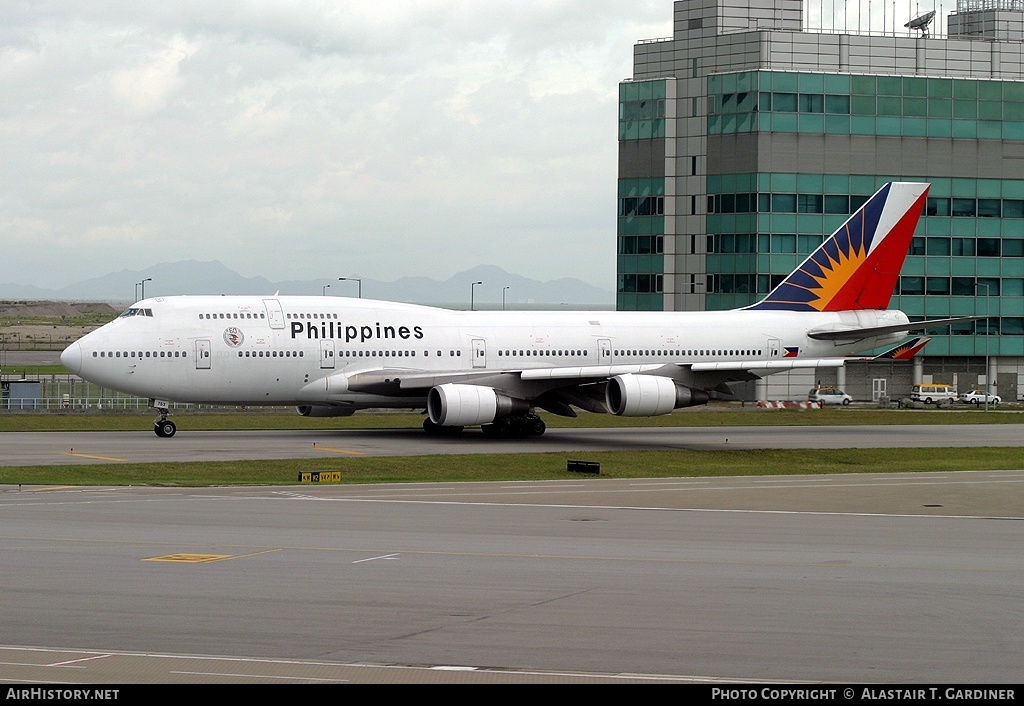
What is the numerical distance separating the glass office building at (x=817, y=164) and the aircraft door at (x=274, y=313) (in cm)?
4664

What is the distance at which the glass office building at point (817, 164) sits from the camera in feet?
290

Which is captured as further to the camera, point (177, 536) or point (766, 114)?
point (766, 114)

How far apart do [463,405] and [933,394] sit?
50.4 meters

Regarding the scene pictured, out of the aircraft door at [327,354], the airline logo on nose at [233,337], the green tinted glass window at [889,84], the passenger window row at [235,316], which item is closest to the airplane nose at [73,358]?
the passenger window row at [235,316]

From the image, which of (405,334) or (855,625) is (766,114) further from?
(855,625)

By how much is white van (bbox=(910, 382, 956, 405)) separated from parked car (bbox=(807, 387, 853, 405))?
4948 millimetres

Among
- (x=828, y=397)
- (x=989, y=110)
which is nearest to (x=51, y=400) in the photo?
(x=828, y=397)

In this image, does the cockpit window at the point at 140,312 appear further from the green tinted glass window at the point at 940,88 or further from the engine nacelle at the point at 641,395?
the green tinted glass window at the point at 940,88

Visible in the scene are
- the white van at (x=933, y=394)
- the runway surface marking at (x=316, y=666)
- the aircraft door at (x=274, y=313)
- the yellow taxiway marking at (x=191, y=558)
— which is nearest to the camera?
the runway surface marking at (x=316, y=666)

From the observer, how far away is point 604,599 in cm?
1848

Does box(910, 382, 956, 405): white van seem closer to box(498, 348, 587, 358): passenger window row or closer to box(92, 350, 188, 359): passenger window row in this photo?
box(498, 348, 587, 358): passenger window row

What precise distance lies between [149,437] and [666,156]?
5315cm
